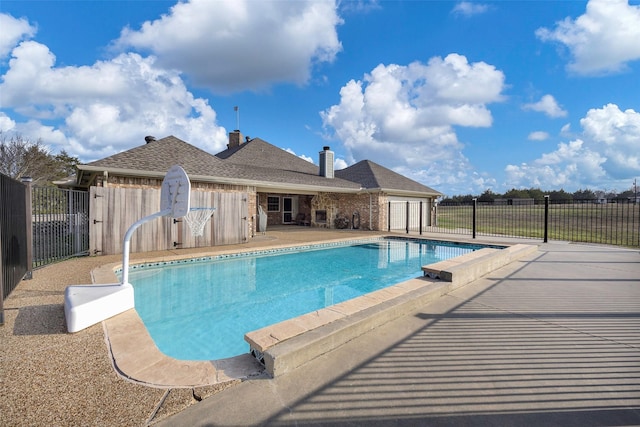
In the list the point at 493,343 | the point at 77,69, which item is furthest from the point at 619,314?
the point at 77,69

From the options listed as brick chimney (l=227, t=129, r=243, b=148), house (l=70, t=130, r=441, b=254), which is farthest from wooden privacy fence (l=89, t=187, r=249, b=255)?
brick chimney (l=227, t=129, r=243, b=148)

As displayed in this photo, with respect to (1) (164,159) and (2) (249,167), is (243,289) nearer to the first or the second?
(1) (164,159)

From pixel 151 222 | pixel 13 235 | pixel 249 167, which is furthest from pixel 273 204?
pixel 13 235

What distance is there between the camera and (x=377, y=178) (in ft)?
55.1

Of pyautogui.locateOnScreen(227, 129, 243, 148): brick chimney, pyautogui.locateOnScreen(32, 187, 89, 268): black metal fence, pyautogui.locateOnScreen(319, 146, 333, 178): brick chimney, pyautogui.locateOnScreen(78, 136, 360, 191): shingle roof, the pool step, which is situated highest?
pyautogui.locateOnScreen(227, 129, 243, 148): brick chimney

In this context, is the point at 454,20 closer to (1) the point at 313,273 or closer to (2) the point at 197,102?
(1) the point at 313,273

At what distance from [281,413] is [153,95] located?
24648 mm

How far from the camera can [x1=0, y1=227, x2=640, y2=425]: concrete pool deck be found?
1.83 metres

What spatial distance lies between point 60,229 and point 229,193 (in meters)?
4.88

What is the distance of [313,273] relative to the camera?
301 inches

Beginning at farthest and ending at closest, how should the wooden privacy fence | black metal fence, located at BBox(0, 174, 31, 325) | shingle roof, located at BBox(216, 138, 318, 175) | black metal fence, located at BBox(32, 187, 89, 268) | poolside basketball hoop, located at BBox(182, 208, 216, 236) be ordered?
shingle roof, located at BBox(216, 138, 318, 175)
poolside basketball hoop, located at BBox(182, 208, 216, 236)
the wooden privacy fence
black metal fence, located at BBox(32, 187, 89, 268)
black metal fence, located at BBox(0, 174, 31, 325)

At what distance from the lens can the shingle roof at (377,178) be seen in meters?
16.3

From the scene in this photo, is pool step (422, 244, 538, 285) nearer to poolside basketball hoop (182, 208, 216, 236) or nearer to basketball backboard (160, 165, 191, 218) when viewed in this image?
basketball backboard (160, 165, 191, 218)

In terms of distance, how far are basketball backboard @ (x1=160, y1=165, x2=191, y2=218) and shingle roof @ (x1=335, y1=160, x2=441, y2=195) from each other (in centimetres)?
1265
